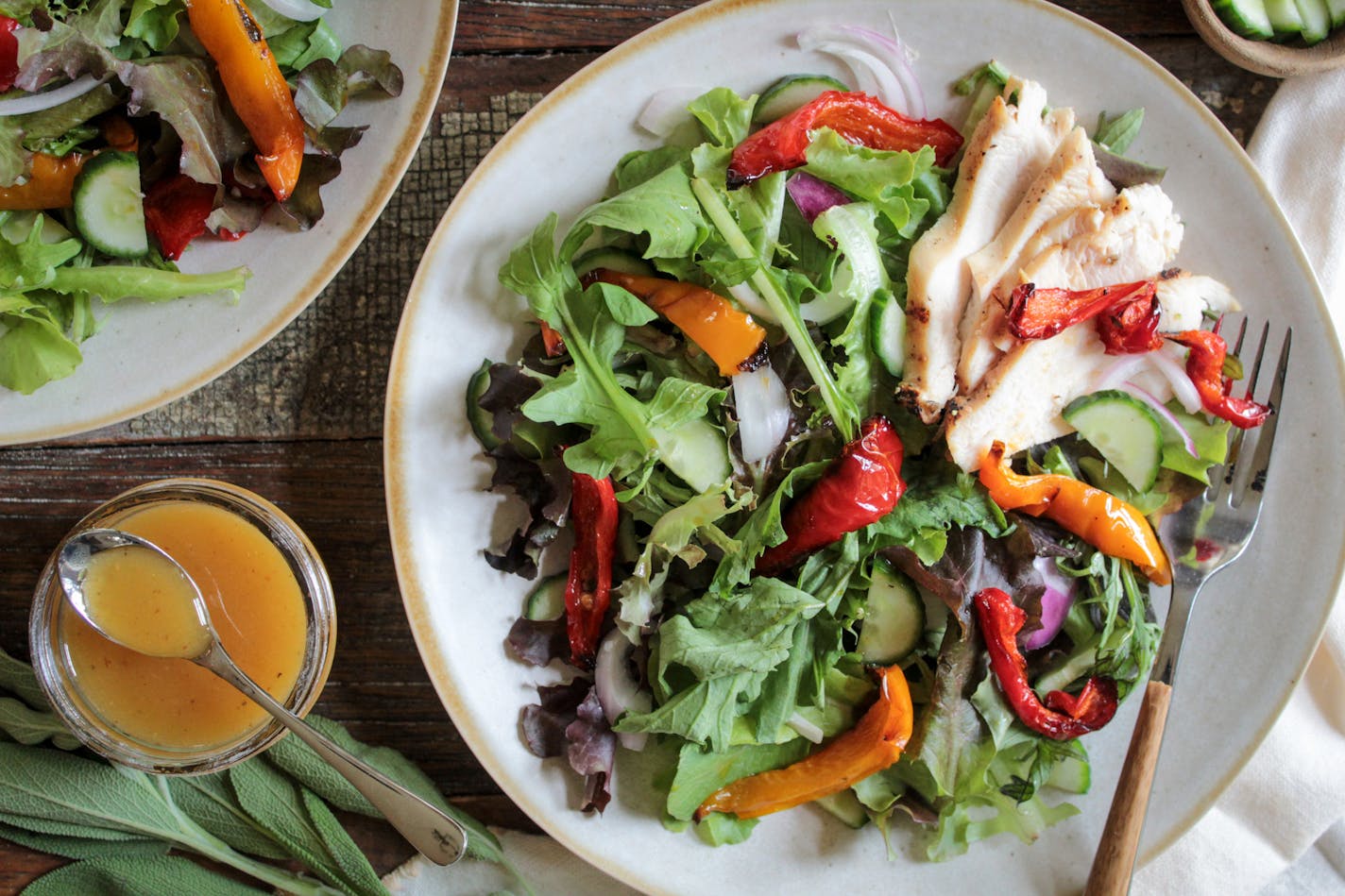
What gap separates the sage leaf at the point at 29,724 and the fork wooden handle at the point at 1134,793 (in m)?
2.26

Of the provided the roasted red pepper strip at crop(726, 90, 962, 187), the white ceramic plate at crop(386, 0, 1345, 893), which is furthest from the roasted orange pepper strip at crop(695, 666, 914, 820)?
the roasted red pepper strip at crop(726, 90, 962, 187)

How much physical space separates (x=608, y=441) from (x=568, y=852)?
1.06 m

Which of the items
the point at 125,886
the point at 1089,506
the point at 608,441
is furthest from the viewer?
the point at 125,886

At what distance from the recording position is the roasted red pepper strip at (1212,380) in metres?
2.12

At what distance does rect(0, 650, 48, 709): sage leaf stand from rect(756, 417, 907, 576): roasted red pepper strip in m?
1.65

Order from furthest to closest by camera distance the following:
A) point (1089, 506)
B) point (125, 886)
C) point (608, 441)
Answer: point (125, 886), point (1089, 506), point (608, 441)

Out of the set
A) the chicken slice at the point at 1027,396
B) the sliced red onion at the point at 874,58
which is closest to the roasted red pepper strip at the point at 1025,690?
the chicken slice at the point at 1027,396

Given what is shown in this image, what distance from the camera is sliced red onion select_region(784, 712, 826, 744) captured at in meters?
2.12

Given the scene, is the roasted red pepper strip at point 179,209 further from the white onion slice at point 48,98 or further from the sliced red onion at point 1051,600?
the sliced red onion at point 1051,600

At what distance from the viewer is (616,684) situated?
211cm

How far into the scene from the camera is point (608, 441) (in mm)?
1954

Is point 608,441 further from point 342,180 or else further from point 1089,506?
point 1089,506

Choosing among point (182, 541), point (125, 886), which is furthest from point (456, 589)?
point (125, 886)

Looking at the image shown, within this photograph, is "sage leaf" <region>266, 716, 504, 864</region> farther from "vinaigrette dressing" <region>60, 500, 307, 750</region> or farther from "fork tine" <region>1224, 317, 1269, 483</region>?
"fork tine" <region>1224, 317, 1269, 483</region>
